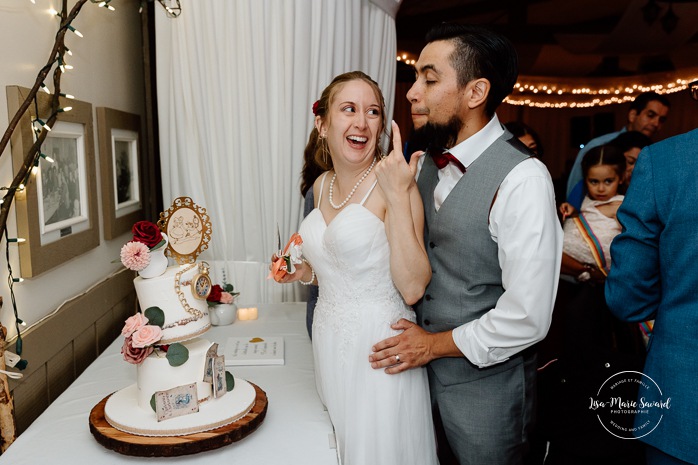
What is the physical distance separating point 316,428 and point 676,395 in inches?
34.5

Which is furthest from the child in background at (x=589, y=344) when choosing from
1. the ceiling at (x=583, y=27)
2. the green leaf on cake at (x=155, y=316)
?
the ceiling at (x=583, y=27)

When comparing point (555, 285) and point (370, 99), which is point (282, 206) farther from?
point (555, 285)

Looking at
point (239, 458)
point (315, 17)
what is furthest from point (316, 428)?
point (315, 17)

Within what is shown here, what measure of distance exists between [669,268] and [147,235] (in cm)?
124

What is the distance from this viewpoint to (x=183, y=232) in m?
1.66

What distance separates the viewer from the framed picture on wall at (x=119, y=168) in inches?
92.4

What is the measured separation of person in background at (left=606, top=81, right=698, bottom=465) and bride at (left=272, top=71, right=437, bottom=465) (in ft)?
1.71

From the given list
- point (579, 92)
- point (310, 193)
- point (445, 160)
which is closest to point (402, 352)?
point (445, 160)

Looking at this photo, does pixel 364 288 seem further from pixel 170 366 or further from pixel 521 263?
pixel 170 366

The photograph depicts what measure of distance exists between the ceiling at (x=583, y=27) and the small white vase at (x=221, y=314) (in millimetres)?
4893

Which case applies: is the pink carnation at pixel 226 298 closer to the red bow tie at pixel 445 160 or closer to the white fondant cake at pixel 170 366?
the white fondant cake at pixel 170 366

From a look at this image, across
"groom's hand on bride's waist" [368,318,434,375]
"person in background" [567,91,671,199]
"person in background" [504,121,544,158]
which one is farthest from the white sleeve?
"person in background" [567,91,671,199]

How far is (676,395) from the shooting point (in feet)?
4.42

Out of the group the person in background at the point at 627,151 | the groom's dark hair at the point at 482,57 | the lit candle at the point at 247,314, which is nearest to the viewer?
the groom's dark hair at the point at 482,57
